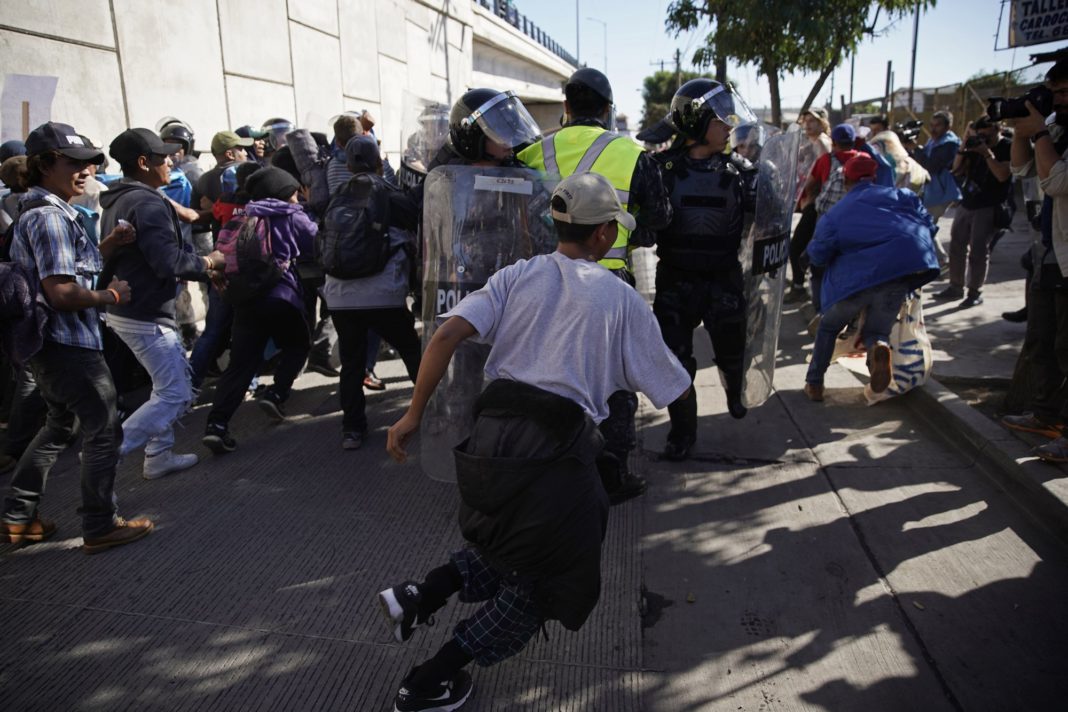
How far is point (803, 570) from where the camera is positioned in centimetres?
306

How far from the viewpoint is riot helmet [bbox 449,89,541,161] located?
3.35 meters

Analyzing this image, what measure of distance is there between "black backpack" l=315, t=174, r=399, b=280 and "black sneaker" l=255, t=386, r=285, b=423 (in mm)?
1161

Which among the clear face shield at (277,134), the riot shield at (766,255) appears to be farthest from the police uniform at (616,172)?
the clear face shield at (277,134)

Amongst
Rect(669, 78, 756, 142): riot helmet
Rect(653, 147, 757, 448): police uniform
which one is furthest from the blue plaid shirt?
Rect(669, 78, 756, 142): riot helmet

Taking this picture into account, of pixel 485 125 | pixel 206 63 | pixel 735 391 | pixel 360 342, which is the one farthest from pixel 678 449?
pixel 206 63

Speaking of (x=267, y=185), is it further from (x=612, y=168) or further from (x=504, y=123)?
(x=612, y=168)

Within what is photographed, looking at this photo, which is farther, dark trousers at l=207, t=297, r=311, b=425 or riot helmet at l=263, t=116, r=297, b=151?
riot helmet at l=263, t=116, r=297, b=151

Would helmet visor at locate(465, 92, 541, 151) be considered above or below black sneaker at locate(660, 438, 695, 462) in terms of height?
above

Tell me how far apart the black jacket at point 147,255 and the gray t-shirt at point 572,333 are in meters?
2.10

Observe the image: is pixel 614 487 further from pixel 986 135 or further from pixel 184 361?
pixel 986 135

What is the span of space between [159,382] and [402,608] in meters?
2.32

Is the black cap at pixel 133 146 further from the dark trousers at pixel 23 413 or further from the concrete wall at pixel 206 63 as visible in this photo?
the dark trousers at pixel 23 413

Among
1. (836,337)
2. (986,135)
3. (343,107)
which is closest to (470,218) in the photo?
(836,337)

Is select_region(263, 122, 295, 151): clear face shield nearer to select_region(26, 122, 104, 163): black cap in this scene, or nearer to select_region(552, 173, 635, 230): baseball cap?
select_region(26, 122, 104, 163): black cap
